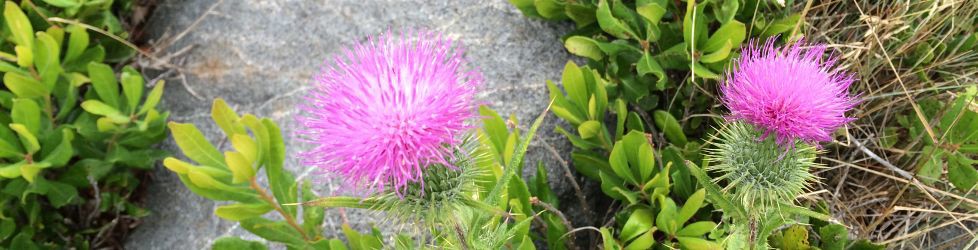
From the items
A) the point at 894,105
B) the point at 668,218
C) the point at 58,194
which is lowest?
the point at 58,194

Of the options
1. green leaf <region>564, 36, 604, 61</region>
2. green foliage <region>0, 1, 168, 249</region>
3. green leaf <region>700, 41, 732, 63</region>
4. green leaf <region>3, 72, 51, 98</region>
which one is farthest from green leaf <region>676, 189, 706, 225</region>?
green leaf <region>3, 72, 51, 98</region>

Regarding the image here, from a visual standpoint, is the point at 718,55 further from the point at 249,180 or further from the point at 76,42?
the point at 76,42

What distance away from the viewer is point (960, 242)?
2695mm

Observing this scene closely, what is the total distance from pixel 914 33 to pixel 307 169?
7.80ft

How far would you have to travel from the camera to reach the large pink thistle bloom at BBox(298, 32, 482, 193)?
1.69m

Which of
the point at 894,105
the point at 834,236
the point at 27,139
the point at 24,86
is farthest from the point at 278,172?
the point at 894,105

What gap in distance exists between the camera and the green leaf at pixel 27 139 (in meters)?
2.70

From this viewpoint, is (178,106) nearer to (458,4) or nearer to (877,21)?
(458,4)

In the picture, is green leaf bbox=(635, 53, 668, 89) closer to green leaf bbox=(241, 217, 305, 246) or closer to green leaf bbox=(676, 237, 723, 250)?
green leaf bbox=(676, 237, 723, 250)

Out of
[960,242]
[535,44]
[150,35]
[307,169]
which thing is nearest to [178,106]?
[150,35]

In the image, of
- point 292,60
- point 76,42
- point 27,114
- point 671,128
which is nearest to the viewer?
point 671,128

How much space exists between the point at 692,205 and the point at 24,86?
2529 mm

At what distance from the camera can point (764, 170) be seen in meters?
2.01

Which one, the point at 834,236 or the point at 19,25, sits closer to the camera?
the point at 834,236
